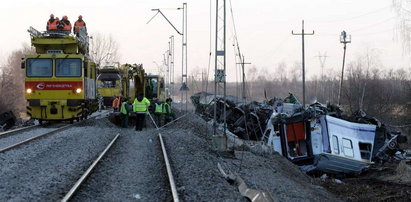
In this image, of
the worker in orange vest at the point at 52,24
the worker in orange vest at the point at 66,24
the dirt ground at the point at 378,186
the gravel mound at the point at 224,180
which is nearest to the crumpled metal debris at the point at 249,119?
the worker in orange vest at the point at 66,24

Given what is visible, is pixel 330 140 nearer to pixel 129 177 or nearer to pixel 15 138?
pixel 129 177

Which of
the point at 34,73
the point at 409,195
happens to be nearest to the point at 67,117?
the point at 34,73

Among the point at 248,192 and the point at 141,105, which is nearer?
the point at 248,192

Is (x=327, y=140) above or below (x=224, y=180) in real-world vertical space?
below

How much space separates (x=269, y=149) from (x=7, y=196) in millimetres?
13254

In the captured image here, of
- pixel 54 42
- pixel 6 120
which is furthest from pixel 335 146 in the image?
pixel 6 120

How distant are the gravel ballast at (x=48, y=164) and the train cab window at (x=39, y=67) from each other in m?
4.23

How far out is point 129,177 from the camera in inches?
425

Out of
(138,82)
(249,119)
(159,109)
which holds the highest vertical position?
(138,82)

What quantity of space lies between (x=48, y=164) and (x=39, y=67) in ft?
36.2

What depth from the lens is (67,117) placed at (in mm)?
22438

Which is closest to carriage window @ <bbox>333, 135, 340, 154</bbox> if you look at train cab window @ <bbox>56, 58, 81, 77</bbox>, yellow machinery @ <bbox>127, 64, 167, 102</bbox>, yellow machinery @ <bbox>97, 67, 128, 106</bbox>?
train cab window @ <bbox>56, 58, 81, 77</bbox>

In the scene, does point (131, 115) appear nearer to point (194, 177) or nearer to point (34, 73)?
point (34, 73)

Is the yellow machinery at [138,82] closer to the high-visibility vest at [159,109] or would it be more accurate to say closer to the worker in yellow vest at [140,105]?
the high-visibility vest at [159,109]
